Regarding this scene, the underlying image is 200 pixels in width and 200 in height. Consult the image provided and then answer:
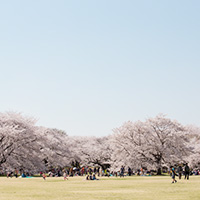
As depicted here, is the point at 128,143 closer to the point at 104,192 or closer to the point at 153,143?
the point at 153,143

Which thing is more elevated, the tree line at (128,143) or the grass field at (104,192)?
the tree line at (128,143)

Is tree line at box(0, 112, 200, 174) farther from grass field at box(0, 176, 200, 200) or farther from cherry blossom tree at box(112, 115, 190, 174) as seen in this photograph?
grass field at box(0, 176, 200, 200)

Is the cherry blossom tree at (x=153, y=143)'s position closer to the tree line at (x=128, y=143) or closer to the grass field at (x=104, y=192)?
the tree line at (x=128, y=143)

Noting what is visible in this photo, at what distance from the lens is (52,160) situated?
245ft

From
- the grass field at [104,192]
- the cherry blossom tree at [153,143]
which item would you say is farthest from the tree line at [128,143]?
the grass field at [104,192]

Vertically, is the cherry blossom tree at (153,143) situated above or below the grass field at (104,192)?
above

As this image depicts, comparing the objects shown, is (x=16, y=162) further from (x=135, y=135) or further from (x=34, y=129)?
(x=135, y=135)

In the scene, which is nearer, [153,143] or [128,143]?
[153,143]

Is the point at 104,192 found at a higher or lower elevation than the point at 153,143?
lower

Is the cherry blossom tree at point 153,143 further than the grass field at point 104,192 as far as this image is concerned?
Yes

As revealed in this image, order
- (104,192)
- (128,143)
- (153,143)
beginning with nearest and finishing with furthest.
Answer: (104,192) < (153,143) < (128,143)

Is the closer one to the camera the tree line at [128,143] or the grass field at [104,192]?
the grass field at [104,192]


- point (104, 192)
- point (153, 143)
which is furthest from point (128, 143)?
point (104, 192)

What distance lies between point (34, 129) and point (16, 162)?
8.03 meters
